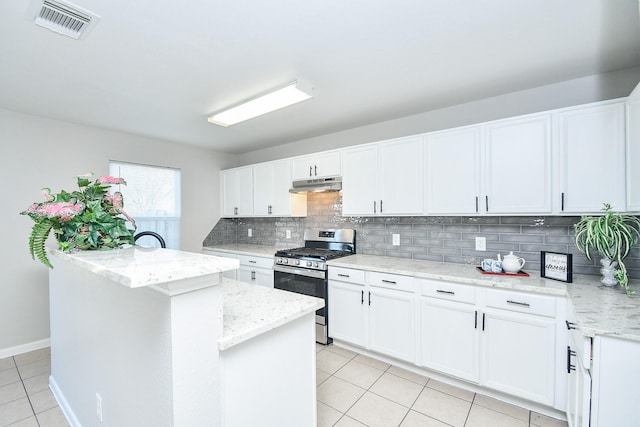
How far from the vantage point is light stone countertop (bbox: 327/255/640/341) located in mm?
1253

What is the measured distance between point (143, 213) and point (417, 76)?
375 cm

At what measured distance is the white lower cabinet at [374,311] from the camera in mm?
2545

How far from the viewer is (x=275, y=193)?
404cm

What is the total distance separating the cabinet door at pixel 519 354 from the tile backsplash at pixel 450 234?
0.65 metres

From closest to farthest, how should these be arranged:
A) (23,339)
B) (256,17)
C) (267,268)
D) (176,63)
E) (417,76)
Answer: (256,17)
(176,63)
(417,76)
(23,339)
(267,268)

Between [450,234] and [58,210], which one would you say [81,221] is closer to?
[58,210]

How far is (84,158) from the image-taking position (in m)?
3.36

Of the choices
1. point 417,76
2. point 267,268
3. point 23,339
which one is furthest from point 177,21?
point 23,339

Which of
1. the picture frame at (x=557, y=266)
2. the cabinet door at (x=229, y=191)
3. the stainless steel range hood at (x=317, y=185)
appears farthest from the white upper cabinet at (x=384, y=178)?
the cabinet door at (x=229, y=191)

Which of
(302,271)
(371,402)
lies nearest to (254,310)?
(371,402)

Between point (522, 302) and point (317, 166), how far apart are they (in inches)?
97.1

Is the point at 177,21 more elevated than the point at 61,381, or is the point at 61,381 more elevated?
the point at 177,21

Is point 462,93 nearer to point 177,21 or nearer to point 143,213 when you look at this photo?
point 177,21

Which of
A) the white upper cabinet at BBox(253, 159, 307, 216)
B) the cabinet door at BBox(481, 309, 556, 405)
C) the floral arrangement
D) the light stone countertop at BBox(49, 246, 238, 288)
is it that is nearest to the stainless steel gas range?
the white upper cabinet at BBox(253, 159, 307, 216)
